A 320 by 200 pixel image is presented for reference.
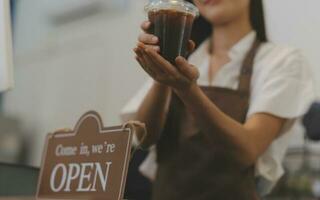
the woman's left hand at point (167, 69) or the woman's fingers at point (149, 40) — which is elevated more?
the woman's fingers at point (149, 40)

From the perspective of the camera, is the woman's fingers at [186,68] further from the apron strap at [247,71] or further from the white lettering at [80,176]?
the apron strap at [247,71]

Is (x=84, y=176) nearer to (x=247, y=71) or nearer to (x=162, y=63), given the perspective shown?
(x=162, y=63)

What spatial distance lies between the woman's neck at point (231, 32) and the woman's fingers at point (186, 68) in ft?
1.64

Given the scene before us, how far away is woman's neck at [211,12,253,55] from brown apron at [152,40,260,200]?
0.06m

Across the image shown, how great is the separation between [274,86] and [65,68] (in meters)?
1.27

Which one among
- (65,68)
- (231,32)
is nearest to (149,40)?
(231,32)

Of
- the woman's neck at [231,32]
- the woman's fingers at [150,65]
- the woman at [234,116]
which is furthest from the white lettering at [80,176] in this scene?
the woman's neck at [231,32]

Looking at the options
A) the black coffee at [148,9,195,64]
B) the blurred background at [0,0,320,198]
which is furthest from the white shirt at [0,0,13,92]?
the blurred background at [0,0,320,198]

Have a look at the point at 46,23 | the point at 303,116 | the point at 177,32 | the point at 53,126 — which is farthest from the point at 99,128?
the point at 46,23

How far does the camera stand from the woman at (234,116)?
1.23 meters

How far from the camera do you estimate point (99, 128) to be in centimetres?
92

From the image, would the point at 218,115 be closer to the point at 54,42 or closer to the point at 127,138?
the point at 127,138

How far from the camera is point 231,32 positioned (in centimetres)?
141

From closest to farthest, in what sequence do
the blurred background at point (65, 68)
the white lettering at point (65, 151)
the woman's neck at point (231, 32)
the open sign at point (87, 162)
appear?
the open sign at point (87, 162) → the white lettering at point (65, 151) → the woman's neck at point (231, 32) → the blurred background at point (65, 68)
